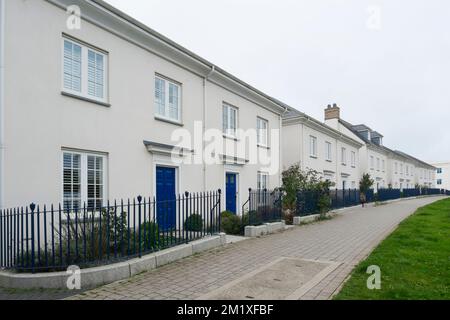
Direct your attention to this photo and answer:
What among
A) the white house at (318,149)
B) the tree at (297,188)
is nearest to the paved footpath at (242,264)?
the tree at (297,188)

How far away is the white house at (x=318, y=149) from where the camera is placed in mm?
21328

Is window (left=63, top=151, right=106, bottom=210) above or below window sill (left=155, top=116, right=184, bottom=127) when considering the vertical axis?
below

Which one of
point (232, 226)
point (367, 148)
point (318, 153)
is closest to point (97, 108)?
point (232, 226)

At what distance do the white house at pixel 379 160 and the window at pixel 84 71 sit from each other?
27.5 meters

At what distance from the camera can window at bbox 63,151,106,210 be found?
809 centimetres

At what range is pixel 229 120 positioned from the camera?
584 inches

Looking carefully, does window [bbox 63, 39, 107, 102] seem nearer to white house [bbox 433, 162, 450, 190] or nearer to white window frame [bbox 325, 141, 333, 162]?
white window frame [bbox 325, 141, 333, 162]

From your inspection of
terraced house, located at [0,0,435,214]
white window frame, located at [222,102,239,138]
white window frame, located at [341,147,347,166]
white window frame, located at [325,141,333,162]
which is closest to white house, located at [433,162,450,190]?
white window frame, located at [341,147,347,166]

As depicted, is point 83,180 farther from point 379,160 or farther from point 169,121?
point 379,160

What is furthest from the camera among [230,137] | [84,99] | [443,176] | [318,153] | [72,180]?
[443,176]

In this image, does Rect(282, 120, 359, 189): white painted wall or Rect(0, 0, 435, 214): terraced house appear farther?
Rect(282, 120, 359, 189): white painted wall

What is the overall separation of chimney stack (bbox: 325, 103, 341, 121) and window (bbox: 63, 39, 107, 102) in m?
27.6

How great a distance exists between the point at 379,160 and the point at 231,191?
31.4m

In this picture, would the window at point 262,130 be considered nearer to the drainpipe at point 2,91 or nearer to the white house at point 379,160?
the drainpipe at point 2,91
